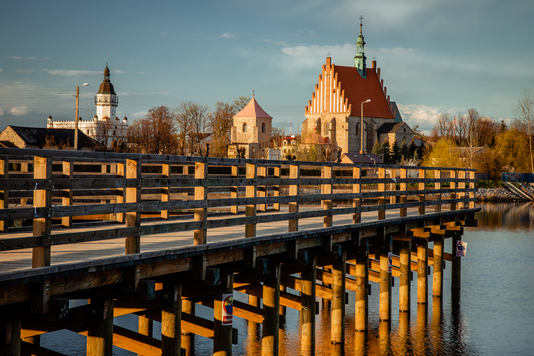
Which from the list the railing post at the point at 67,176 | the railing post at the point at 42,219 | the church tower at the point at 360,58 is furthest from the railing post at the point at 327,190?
the church tower at the point at 360,58

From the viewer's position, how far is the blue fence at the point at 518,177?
2785 inches

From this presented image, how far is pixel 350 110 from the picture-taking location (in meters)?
107

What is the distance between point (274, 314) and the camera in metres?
9.59

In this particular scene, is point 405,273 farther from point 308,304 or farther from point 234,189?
point 234,189

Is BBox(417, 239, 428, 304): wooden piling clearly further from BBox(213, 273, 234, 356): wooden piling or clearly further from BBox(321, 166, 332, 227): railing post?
BBox(213, 273, 234, 356): wooden piling

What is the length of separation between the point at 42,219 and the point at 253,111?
349 feet

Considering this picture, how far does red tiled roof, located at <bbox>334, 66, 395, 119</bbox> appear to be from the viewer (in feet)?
358

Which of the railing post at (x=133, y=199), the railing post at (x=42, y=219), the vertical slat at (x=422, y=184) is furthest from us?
the vertical slat at (x=422, y=184)

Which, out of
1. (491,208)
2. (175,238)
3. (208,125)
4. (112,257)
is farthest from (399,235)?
(208,125)

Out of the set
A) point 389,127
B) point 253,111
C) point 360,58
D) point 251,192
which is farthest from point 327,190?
point 360,58

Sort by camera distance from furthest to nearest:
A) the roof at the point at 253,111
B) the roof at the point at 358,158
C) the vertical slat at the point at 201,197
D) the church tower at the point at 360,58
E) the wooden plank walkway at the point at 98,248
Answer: the church tower at the point at 360,58 → the roof at the point at 253,111 → the roof at the point at 358,158 → the vertical slat at the point at 201,197 → the wooden plank walkway at the point at 98,248

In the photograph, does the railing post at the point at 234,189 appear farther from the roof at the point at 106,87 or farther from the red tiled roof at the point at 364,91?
the roof at the point at 106,87

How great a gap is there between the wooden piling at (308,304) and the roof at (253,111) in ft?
328

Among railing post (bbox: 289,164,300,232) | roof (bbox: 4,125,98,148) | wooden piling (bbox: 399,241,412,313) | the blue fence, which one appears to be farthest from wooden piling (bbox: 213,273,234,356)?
roof (bbox: 4,125,98,148)
